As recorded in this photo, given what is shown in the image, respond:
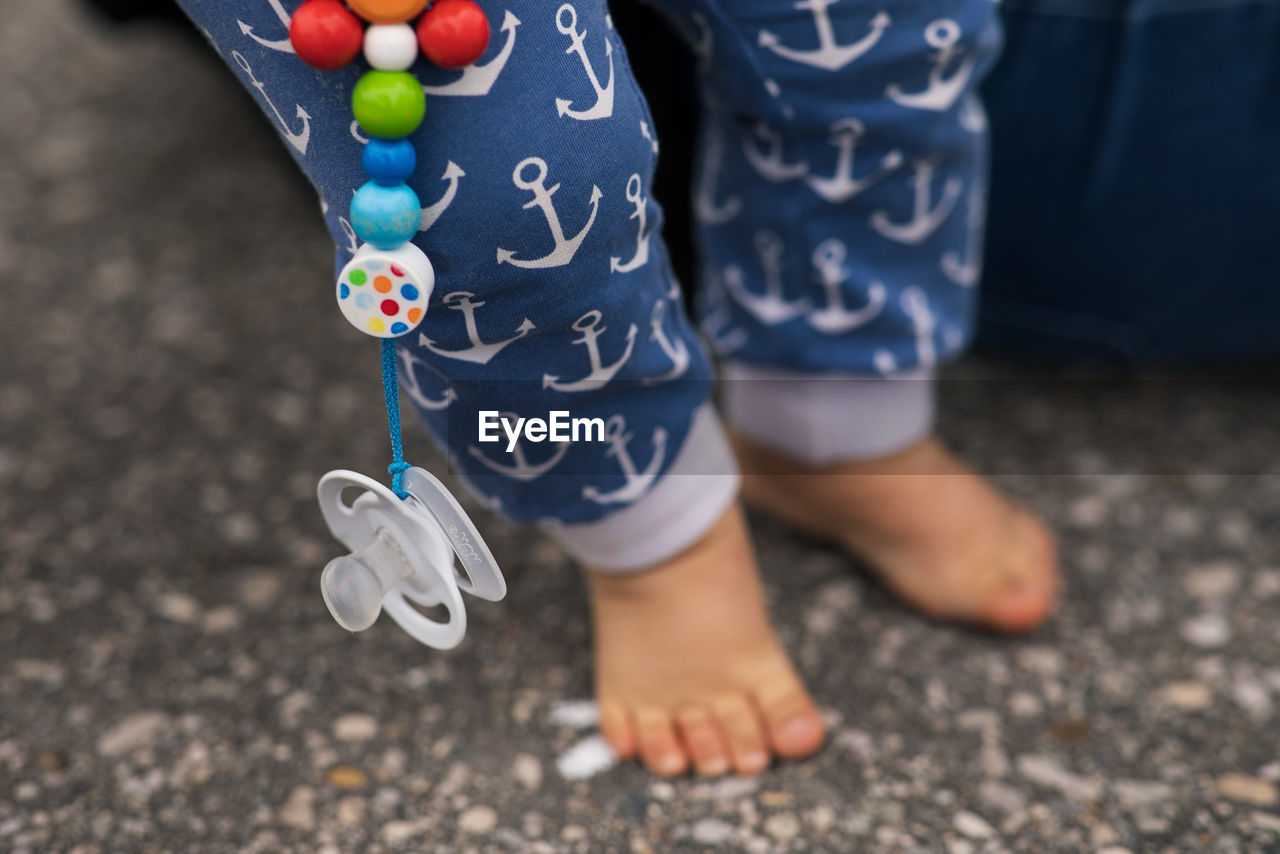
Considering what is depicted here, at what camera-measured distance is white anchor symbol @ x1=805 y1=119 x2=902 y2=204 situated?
2.52 feet

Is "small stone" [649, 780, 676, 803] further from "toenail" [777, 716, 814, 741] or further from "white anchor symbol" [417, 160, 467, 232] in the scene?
"white anchor symbol" [417, 160, 467, 232]

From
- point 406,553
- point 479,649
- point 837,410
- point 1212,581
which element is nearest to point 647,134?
point 406,553

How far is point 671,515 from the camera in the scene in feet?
2.56

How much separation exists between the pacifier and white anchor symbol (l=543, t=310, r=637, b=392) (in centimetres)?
9

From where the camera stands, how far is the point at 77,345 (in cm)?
127

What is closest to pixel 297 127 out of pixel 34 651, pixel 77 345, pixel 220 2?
pixel 220 2

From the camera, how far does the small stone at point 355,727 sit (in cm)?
84

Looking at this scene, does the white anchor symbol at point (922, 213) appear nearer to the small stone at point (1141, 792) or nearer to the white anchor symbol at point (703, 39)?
the white anchor symbol at point (703, 39)

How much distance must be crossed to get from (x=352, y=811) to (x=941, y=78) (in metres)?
Answer: 0.64

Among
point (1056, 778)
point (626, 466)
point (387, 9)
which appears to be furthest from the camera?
point (1056, 778)

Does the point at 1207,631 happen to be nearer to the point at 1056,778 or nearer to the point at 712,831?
the point at 1056,778

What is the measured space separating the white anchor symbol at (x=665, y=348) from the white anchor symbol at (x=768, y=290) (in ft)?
0.60

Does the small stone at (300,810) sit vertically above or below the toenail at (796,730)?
above

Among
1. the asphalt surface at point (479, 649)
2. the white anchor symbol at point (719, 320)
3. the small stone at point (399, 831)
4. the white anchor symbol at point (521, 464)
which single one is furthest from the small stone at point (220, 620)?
the white anchor symbol at point (719, 320)
